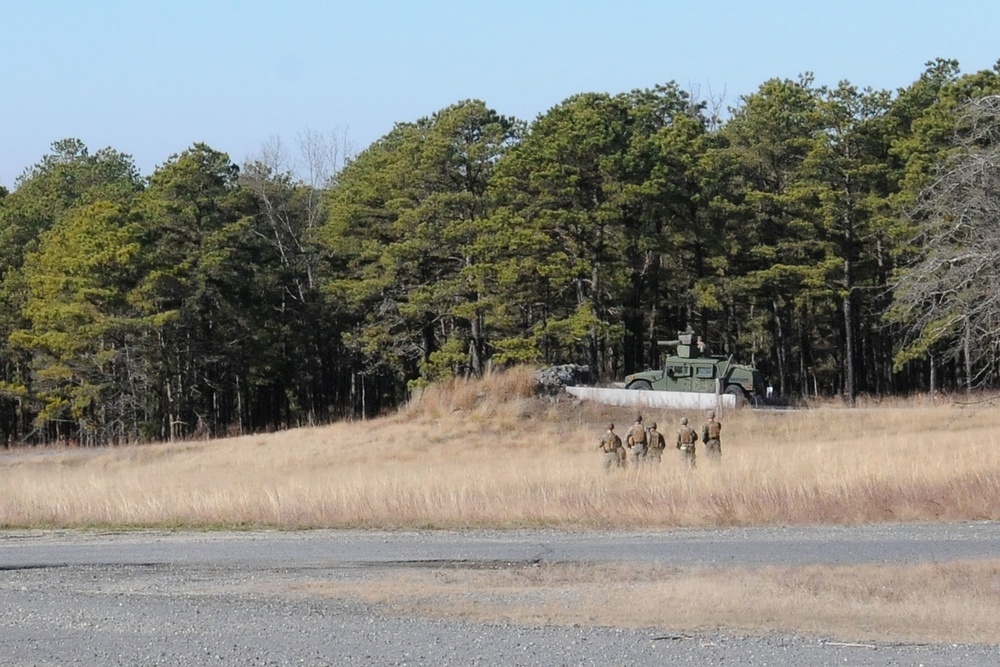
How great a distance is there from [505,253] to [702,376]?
11.1 metres

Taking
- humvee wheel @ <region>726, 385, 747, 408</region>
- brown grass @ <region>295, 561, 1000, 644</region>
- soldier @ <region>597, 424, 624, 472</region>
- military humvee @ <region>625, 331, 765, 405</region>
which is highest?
military humvee @ <region>625, 331, 765, 405</region>

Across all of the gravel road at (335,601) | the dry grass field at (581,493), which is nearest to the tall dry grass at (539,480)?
the dry grass field at (581,493)

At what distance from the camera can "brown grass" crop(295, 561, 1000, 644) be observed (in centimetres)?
1039

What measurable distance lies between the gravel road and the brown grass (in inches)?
17.5

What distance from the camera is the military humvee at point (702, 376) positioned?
44.2 m

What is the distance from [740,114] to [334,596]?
52968 millimetres

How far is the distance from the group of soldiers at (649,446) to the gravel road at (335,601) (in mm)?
7125

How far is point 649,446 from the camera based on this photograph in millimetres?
26094

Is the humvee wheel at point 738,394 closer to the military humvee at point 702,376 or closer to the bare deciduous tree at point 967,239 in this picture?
the military humvee at point 702,376

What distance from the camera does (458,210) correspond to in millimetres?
55656

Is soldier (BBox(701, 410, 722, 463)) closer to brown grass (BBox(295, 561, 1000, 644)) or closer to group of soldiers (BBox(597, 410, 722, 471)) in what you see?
group of soldiers (BBox(597, 410, 722, 471))

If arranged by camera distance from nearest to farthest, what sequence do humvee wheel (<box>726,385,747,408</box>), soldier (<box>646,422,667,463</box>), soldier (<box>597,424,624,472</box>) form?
1. soldier (<box>597,424,624,472</box>)
2. soldier (<box>646,422,667,463</box>)
3. humvee wheel (<box>726,385,747,408</box>)

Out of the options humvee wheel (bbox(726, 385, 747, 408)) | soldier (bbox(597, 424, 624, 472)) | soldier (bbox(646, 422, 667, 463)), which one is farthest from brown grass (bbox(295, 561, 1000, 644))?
humvee wheel (bbox(726, 385, 747, 408))

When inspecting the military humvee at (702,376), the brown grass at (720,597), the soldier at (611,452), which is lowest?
the brown grass at (720,597)
